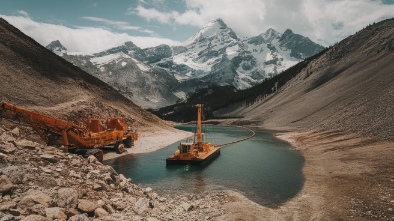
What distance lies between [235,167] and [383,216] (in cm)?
2231

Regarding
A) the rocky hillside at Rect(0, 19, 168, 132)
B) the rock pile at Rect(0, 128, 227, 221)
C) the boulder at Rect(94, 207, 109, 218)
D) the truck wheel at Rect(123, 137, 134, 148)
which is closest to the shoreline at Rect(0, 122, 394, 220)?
the rock pile at Rect(0, 128, 227, 221)

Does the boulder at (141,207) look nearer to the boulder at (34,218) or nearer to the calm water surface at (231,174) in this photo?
the boulder at (34,218)

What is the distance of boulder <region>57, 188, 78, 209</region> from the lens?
1535 centimetres

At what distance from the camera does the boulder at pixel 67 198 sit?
1535 cm

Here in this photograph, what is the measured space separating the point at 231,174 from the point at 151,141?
2909 centimetres

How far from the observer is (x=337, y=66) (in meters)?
133

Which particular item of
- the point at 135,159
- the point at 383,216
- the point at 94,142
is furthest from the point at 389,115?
the point at 94,142

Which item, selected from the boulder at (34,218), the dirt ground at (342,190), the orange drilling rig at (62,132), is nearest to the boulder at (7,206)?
the boulder at (34,218)

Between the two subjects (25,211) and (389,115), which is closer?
(25,211)

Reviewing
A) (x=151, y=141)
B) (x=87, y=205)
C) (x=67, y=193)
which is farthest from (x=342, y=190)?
(x=151, y=141)

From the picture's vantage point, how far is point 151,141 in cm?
6288

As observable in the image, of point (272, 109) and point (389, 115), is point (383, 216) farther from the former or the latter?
point (272, 109)

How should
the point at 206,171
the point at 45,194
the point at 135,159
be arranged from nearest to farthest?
the point at 45,194 < the point at 206,171 < the point at 135,159

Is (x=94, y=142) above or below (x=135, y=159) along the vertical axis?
above
